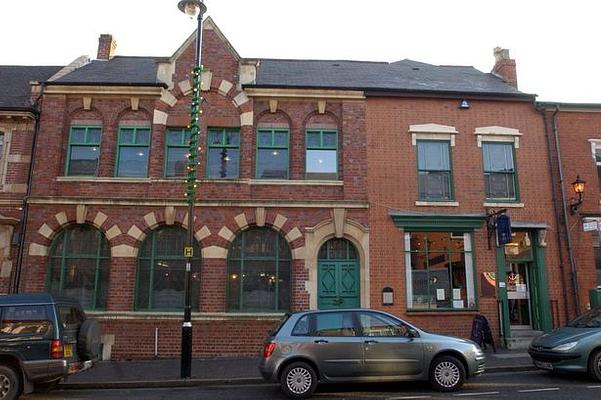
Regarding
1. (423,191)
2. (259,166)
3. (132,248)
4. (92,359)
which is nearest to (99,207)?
(132,248)

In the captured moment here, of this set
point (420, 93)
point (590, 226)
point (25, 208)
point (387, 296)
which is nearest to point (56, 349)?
point (25, 208)

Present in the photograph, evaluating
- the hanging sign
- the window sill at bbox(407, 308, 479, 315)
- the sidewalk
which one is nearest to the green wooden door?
the window sill at bbox(407, 308, 479, 315)

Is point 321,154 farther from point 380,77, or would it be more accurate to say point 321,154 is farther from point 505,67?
point 505,67

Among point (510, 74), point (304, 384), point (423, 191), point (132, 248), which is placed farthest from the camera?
point (510, 74)

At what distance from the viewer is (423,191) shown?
48.5ft

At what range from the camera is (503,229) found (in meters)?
13.9

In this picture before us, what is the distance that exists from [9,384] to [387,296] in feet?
31.0

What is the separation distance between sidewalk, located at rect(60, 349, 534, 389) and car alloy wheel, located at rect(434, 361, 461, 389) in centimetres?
261

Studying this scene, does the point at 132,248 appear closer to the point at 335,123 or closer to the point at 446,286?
the point at 335,123

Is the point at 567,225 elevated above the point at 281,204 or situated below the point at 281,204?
below

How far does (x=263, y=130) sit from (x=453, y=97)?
20.4 ft

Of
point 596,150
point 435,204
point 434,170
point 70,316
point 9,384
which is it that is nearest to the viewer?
point 9,384

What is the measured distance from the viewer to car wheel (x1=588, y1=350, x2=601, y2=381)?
30.0ft

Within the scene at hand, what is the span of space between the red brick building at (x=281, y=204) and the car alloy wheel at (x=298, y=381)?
5084 mm
